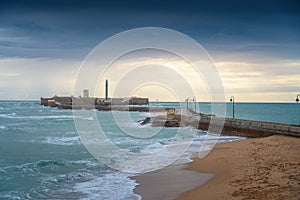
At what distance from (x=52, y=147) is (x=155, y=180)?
1268cm

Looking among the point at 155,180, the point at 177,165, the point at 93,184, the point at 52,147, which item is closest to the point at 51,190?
the point at 93,184

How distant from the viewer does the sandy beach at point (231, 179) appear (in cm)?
945

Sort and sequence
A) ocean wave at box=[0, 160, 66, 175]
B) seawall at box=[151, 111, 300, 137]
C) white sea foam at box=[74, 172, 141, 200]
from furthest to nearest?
seawall at box=[151, 111, 300, 137]
ocean wave at box=[0, 160, 66, 175]
white sea foam at box=[74, 172, 141, 200]

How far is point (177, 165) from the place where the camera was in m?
15.5

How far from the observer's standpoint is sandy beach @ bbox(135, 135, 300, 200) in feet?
31.0

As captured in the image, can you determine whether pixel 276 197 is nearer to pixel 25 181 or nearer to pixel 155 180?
pixel 155 180

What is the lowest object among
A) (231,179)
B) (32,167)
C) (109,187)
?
(32,167)

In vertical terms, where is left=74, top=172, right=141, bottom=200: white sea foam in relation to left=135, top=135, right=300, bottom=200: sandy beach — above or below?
below

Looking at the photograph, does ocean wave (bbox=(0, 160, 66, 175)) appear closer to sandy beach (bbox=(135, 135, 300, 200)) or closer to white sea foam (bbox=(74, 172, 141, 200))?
white sea foam (bbox=(74, 172, 141, 200))

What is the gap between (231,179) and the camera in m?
11.8

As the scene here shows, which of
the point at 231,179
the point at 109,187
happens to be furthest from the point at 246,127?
the point at 109,187

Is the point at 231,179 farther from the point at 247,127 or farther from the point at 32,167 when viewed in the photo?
the point at 247,127

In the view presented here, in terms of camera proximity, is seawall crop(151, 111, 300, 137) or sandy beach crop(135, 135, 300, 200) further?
seawall crop(151, 111, 300, 137)

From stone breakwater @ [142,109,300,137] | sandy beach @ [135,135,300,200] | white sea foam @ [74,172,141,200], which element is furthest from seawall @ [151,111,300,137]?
white sea foam @ [74,172,141,200]
